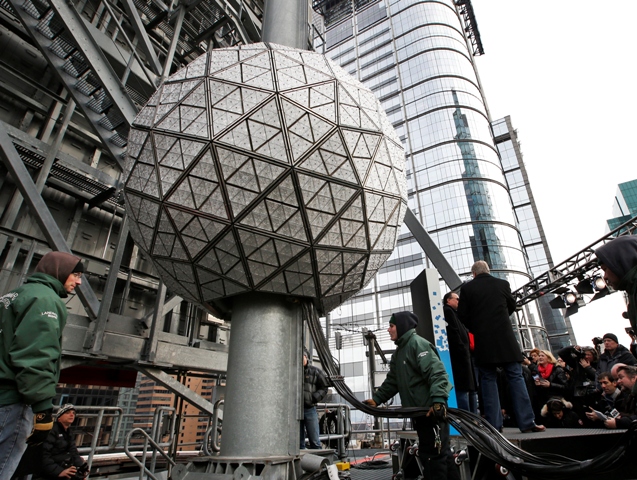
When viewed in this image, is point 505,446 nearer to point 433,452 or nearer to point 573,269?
point 433,452

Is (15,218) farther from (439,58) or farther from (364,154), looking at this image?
(439,58)

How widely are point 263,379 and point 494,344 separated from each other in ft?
7.19

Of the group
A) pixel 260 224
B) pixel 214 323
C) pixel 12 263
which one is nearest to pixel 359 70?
pixel 214 323

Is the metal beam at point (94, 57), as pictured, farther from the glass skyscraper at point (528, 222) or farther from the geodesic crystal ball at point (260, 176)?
the glass skyscraper at point (528, 222)

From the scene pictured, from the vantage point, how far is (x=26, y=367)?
189 centimetres

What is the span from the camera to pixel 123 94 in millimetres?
6375

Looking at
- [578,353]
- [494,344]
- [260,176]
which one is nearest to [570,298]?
[578,353]

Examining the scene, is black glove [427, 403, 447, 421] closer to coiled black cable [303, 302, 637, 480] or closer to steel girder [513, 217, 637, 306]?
coiled black cable [303, 302, 637, 480]

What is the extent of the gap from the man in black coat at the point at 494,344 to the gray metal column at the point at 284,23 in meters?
3.54

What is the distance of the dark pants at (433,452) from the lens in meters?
2.58

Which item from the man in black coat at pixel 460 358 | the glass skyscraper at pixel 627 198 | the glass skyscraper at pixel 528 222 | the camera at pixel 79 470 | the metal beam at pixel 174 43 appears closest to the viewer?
the man in black coat at pixel 460 358

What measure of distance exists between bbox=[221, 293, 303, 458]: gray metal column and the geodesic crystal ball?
211 millimetres

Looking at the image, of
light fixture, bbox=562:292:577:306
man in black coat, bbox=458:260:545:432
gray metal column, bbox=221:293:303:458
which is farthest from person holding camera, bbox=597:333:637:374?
light fixture, bbox=562:292:577:306

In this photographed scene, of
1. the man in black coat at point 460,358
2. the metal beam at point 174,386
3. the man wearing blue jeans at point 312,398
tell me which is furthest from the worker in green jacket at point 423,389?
the metal beam at point 174,386
